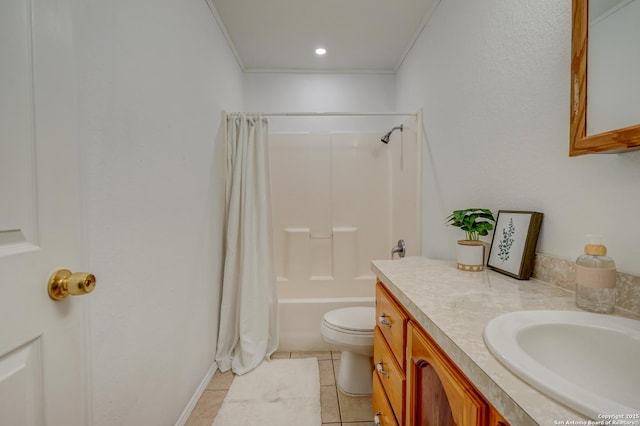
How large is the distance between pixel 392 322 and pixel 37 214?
3.38ft

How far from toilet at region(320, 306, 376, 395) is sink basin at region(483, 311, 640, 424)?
1077mm

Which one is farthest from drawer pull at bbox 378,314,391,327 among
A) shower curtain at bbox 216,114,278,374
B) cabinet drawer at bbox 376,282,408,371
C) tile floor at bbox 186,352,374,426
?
shower curtain at bbox 216,114,278,374

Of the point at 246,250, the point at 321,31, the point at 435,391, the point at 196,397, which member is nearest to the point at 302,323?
the point at 246,250

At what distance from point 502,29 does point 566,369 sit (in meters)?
1.25

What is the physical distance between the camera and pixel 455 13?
1545 mm

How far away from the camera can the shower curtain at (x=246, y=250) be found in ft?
6.41

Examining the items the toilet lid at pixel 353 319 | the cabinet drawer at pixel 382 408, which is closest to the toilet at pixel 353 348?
the toilet lid at pixel 353 319

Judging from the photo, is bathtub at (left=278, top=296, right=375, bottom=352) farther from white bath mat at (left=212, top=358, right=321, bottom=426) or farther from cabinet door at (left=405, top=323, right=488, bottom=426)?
cabinet door at (left=405, top=323, right=488, bottom=426)

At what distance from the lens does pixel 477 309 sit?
28.5 inches

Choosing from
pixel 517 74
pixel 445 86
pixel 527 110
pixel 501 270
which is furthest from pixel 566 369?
pixel 445 86

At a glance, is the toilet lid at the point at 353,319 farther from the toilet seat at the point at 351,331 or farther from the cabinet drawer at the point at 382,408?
the cabinet drawer at the point at 382,408

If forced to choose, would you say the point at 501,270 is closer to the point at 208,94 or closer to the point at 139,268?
the point at 139,268

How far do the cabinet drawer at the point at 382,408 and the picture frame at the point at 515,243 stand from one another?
67cm

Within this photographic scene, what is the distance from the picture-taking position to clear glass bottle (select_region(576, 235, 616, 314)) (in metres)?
0.68
